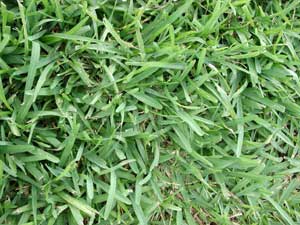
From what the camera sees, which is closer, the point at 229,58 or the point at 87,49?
the point at 87,49

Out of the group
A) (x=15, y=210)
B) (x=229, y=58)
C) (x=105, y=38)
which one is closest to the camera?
(x=15, y=210)

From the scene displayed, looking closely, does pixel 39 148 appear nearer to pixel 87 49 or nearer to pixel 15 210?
pixel 15 210

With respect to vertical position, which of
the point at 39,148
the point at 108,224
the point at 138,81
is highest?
the point at 138,81

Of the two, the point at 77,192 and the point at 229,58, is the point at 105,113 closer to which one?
the point at 77,192

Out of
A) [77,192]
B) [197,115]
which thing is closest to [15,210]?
[77,192]

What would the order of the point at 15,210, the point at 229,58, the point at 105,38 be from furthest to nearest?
the point at 229,58 < the point at 105,38 < the point at 15,210

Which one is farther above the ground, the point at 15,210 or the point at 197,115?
the point at 197,115
